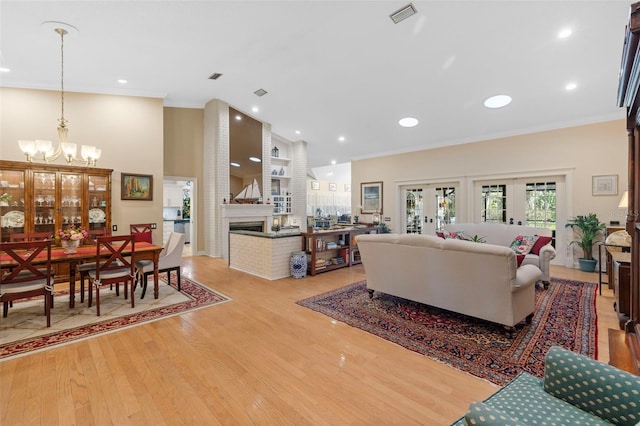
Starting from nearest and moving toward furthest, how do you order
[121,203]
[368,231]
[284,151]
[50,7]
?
[50,7]
[121,203]
[368,231]
[284,151]

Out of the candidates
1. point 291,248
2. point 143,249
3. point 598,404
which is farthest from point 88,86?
point 598,404

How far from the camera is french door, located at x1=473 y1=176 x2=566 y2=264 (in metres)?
5.81

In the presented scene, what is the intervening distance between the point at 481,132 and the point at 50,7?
736cm

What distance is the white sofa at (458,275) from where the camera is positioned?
2.66 metres

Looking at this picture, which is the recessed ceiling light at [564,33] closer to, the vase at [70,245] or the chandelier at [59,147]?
the chandelier at [59,147]

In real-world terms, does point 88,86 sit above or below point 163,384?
above

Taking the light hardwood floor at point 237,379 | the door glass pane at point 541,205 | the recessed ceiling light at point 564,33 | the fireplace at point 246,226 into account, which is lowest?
the light hardwood floor at point 237,379

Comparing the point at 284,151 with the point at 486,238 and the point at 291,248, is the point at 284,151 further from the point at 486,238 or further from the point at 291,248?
the point at 486,238

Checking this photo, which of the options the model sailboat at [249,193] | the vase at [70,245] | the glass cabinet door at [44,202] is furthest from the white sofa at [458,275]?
the glass cabinet door at [44,202]

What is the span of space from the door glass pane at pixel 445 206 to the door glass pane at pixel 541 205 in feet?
5.03

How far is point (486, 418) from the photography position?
85 centimetres

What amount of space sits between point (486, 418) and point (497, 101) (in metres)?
5.82

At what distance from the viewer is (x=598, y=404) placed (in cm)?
118

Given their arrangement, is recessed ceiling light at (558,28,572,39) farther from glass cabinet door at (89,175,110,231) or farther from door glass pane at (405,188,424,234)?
glass cabinet door at (89,175,110,231)
